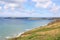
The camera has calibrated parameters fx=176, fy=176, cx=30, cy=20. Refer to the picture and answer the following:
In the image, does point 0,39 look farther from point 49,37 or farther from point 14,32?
point 49,37

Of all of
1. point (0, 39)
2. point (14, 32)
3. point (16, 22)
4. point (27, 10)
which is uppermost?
point (16, 22)

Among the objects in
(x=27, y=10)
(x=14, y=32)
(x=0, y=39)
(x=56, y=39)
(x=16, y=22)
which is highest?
(x=16, y=22)

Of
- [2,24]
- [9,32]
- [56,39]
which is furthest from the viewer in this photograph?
[2,24]

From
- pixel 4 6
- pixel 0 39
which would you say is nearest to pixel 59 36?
pixel 0 39

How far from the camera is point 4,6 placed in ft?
30.0

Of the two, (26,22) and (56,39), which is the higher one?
(26,22)

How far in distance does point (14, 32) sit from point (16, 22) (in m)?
3.42

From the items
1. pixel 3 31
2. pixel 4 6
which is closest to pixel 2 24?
pixel 3 31

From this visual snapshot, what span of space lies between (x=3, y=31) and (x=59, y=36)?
4.58 m

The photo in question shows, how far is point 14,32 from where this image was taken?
9852 millimetres

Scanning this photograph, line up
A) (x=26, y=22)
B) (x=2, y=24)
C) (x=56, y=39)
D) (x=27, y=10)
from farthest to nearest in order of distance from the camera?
(x=26, y=22) < (x=2, y=24) < (x=27, y=10) < (x=56, y=39)

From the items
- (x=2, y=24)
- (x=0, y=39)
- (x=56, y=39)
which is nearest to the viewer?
(x=56, y=39)

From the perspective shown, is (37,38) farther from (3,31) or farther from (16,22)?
(16,22)

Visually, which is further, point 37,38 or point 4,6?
point 4,6
